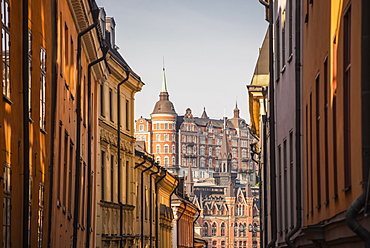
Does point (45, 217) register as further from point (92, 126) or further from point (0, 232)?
point (92, 126)

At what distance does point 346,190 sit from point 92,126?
17341 mm

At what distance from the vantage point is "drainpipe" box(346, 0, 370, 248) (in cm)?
838

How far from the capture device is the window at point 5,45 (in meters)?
10.9

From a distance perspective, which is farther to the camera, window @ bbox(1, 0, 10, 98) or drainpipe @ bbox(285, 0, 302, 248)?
drainpipe @ bbox(285, 0, 302, 248)

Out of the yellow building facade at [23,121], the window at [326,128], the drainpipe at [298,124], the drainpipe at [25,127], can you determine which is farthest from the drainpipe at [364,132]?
the drainpipe at [298,124]

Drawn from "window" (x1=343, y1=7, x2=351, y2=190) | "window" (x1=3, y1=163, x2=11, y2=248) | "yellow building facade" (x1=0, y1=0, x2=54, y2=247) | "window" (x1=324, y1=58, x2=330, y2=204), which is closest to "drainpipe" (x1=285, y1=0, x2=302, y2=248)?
"window" (x1=324, y1=58, x2=330, y2=204)

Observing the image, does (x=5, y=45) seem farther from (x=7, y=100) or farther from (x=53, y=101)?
(x=53, y=101)

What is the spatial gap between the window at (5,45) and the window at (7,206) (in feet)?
3.02

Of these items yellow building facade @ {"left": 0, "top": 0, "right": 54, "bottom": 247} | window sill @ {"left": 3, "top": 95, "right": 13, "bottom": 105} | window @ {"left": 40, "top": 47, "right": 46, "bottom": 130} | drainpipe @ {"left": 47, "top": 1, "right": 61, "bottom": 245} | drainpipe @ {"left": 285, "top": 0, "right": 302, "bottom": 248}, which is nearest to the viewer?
window sill @ {"left": 3, "top": 95, "right": 13, "bottom": 105}

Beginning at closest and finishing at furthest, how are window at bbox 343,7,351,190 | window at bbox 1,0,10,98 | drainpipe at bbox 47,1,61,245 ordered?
window at bbox 343,7,351,190, window at bbox 1,0,10,98, drainpipe at bbox 47,1,61,245

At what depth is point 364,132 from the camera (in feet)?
29.0

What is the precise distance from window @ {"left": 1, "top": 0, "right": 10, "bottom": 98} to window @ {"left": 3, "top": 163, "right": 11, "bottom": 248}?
36.2 inches

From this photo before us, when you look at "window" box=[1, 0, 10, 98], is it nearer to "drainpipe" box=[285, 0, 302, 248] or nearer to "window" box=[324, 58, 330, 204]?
"window" box=[324, 58, 330, 204]

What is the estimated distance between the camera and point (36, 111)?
14289 mm
